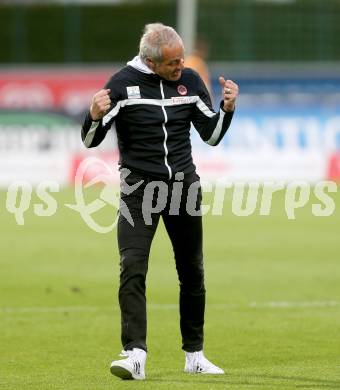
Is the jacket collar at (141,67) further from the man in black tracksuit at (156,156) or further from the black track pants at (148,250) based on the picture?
the black track pants at (148,250)

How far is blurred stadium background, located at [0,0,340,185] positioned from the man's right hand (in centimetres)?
1822

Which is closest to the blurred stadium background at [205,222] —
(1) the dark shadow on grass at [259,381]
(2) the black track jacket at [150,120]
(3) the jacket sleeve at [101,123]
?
(1) the dark shadow on grass at [259,381]

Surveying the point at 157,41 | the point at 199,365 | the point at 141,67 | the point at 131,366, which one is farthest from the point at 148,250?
the point at 157,41

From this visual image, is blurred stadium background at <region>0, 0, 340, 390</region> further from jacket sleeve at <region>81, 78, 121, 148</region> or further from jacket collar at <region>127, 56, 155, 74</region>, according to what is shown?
jacket collar at <region>127, 56, 155, 74</region>

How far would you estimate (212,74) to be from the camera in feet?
108

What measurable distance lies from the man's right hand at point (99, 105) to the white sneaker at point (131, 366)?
165 centimetres

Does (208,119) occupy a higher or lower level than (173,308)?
higher

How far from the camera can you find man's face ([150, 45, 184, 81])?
352 inches

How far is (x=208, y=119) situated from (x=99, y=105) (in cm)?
91

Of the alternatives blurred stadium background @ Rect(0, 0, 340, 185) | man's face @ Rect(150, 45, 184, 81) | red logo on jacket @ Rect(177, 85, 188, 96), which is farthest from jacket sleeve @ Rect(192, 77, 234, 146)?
blurred stadium background @ Rect(0, 0, 340, 185)

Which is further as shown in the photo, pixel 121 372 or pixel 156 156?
A: pixel 156 156

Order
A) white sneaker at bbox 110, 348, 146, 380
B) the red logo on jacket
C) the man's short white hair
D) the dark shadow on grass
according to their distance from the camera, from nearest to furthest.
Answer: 1. the dark shadow on grass
2. white sneaker at bbox 110, 348, 146, 380
3. the man's short white hair
4. the red logo on jacket

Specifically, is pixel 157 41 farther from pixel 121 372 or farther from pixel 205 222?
pixel 205 222

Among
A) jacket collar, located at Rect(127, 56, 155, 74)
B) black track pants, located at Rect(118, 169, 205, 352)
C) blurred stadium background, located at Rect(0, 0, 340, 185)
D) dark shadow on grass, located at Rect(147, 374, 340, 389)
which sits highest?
jacket collar, located at Rect(127, 56, 155, 74)
